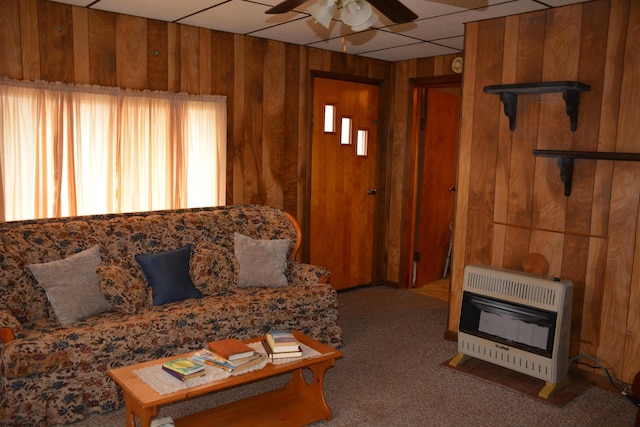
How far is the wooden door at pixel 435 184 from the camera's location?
5.93 metres

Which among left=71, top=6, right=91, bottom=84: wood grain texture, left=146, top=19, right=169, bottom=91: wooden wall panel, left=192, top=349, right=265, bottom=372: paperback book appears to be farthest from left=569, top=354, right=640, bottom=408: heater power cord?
left=71, top=6, right=91, bottom=84: wood grain texture

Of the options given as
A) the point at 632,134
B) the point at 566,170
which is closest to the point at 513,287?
the point at 566,170

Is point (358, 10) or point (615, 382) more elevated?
point (358, 10)

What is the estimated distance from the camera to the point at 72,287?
328 cm

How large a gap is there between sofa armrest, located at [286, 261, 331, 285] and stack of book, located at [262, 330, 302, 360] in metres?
1.13

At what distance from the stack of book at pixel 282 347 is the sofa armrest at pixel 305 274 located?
1134 millimetres

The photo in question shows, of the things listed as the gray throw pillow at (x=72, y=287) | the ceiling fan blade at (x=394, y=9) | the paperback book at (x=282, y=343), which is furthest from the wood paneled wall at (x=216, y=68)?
the ceiling fan blade at (x=394, y=9)

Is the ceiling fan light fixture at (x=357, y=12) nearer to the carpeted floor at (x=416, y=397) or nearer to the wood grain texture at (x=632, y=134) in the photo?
the wood grain texture at (x=632, y=134)

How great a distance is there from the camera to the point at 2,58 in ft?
11.7

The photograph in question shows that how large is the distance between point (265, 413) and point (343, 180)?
9.99 feet

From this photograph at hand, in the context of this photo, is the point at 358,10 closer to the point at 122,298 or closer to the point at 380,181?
the point at 122,298

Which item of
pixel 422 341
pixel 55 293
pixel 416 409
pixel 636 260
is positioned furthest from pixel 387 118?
pixel 55 293

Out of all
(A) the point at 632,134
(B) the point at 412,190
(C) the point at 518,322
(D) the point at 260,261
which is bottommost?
(C) the point at 518,322

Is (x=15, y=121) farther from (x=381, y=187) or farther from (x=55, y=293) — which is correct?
(x=381, y=187)
